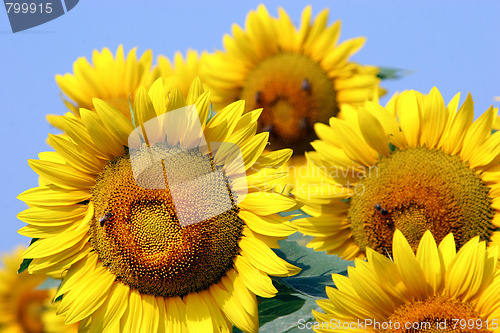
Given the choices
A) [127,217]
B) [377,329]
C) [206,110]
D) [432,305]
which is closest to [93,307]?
[127,217]

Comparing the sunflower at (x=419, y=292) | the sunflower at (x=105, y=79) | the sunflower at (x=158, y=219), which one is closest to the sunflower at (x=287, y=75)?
the sunflower at (x=105, y=79)

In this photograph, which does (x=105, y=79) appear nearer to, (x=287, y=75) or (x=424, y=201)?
(x=287, y=75)

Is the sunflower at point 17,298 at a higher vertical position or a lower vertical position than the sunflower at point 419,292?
lower

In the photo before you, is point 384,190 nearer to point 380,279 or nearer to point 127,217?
point 380,279

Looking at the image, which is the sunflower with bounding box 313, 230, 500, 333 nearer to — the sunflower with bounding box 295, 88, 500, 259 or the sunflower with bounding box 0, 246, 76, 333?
the sunflower with bounding box 295, 88, 500, 259

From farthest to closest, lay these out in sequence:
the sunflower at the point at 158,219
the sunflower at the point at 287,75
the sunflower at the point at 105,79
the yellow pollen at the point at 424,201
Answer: the sunflower at the point at 287,75 < the sunflower at the point at 105,79 < the yellow pollen at the point at 424,201 < the sunflower at the point at 158,219

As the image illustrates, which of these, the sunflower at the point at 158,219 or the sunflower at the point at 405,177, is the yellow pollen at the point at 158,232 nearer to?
the sunflower at the point at 158,219

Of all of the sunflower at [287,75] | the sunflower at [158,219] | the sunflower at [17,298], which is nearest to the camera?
the sunflower at [158,219]

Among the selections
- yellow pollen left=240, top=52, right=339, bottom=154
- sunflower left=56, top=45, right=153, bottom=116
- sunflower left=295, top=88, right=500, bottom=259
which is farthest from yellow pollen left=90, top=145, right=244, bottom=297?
yellow pollen left=240, top=52, right=339, bottom=154
